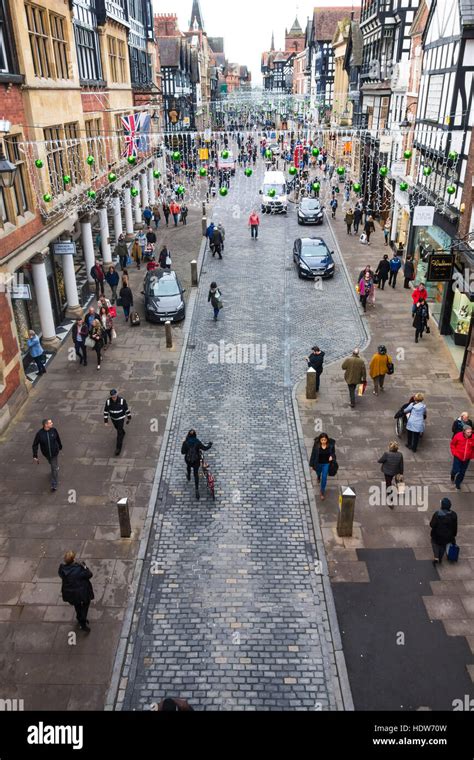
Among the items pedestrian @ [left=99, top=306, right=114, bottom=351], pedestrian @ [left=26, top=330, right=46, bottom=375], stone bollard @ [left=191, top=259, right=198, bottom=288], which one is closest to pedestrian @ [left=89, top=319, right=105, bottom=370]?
pedestrian @ [left=99, top=306, right=114, bottom=351]

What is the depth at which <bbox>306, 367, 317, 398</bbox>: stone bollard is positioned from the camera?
14.5 metres

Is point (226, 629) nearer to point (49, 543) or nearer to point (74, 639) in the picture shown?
point (74, 639)

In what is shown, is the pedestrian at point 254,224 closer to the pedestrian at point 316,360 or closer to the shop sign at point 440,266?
the shop sign at point 440,266

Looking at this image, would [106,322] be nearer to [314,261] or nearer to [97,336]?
[97,336]

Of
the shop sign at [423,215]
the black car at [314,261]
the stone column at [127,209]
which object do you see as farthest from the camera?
the stone column at [127,209]

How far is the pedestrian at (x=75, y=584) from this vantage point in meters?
8.06

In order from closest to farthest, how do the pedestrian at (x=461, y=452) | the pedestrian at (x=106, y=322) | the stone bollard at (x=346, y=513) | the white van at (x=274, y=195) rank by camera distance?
1. the stone bollard at (x=346, y=513)
2. the pedestrian at (x=461, y=452)
3. the pedestrian at (x=106, y=322)
4. the white van at (x=274, y=195)

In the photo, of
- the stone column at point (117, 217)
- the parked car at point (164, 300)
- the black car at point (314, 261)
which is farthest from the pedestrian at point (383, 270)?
the stone column at point (117, 217)

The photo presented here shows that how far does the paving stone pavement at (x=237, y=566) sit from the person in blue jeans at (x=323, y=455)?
2.16ft

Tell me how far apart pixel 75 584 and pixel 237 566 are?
275cm

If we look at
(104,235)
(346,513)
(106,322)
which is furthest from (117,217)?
(346,513)

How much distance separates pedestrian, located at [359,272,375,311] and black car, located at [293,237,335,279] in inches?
142

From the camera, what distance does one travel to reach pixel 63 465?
482 inches

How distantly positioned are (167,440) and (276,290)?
1168 centimetres
